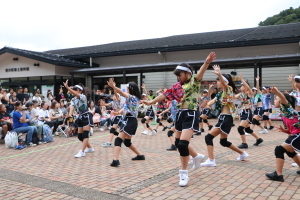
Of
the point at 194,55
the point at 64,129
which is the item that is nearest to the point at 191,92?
the point at 64,129

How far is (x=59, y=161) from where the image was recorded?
6.69 meters

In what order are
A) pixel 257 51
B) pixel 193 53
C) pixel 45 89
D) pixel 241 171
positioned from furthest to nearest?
pixel 45 89, pixel 193 53, pixel 257 51, pixel 241 171

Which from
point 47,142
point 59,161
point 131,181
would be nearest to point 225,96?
point 131,181

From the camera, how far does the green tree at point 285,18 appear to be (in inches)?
1366

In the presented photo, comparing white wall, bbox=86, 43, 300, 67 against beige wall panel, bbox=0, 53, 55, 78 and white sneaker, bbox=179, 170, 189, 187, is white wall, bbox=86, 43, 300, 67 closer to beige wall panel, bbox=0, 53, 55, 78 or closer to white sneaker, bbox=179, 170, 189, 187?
beige wall panel, bbox=0, 53, 55, 78

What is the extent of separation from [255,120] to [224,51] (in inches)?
344

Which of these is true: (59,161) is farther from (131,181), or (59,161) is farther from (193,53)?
A: (193,53)

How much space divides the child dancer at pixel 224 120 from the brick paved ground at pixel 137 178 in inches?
9.8

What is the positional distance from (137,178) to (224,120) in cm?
213

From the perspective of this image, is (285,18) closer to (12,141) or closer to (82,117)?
(82,117)

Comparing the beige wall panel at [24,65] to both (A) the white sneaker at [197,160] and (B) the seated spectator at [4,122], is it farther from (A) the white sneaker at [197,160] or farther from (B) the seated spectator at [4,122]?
(A) the white sneaker at [197,160]

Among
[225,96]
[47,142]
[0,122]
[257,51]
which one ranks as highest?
[257,51]

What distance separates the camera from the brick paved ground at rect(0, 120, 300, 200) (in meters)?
4.25

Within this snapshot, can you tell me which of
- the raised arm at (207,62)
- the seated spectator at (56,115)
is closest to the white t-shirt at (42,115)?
the seated spectator at (56,115)
